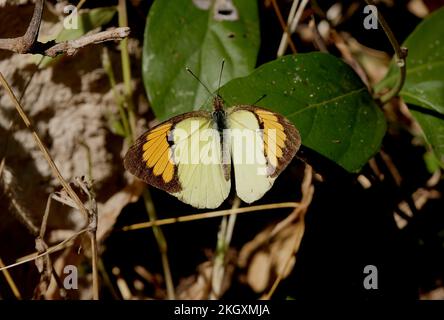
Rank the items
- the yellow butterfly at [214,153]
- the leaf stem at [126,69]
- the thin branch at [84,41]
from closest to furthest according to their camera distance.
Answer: the thin branch at [84,41], the yellow butterfly at [214,153], the leaf stem at [126,69]

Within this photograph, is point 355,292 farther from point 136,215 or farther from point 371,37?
point 371,37

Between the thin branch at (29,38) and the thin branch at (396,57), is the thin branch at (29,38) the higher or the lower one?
the higher one

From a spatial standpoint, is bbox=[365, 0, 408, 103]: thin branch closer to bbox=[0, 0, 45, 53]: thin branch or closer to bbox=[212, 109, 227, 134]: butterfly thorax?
bbox=[212, 109, 227, 134]: butterfly thorax

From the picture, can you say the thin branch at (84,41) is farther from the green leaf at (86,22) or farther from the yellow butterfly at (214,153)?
the green leaf at (86,22)

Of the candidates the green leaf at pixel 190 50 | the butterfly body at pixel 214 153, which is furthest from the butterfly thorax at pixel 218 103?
the green leaf at pixel 190 50

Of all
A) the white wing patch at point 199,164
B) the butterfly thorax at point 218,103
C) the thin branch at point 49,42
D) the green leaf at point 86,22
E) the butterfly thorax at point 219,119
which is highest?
the thin branch at point 49,42

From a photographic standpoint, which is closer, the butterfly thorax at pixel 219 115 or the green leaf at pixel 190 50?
the butterfly thorax at pixel 219 115
